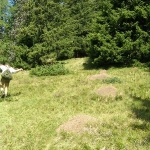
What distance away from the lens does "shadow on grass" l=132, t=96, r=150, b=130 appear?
10.3 m

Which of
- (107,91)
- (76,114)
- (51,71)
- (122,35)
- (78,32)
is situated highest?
(78,32)

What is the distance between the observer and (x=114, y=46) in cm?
2530

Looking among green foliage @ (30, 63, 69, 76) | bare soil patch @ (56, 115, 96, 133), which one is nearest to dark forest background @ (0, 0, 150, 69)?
green foliage @ (30, 63, 69, 76)

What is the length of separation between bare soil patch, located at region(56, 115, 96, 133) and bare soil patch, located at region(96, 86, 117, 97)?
13.8 feet

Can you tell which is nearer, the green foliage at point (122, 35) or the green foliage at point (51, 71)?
the green foliage at point (122, 35)

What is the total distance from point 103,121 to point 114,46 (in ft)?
50.7

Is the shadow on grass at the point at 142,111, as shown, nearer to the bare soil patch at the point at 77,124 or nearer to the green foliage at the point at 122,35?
the bare soil patch at the point at 77,124

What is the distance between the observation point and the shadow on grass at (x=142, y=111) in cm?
1025

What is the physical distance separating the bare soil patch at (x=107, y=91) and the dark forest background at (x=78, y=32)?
9.35m

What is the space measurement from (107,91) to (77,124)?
5668mm

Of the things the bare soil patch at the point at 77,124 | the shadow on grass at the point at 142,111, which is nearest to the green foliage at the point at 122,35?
the shadow on grass at the point at 142,111

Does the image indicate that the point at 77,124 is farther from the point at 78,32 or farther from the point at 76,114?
the point at 78,32

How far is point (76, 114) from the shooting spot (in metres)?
12.4

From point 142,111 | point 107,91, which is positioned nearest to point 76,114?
point 142,111
